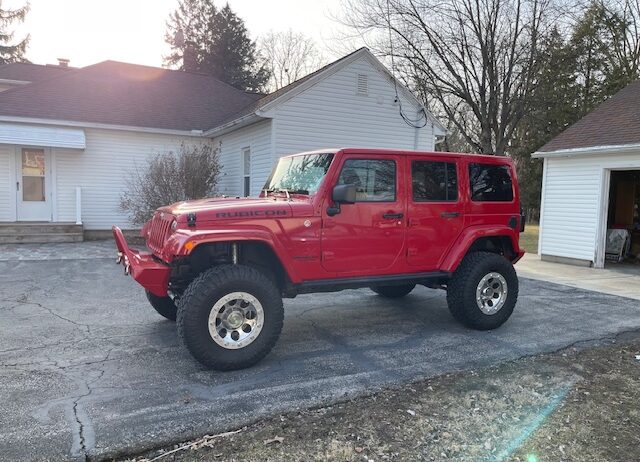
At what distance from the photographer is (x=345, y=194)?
446 centimetres

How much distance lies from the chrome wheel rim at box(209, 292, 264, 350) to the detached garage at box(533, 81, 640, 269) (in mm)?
9945

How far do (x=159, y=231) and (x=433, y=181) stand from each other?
9.88ft

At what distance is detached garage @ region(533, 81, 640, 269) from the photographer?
11344mm

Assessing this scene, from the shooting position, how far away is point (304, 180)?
5.09 meters

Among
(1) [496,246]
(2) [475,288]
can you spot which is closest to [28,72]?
(1) [496,246]

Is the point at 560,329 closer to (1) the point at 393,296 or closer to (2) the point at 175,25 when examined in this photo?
(1) the point at 393,296

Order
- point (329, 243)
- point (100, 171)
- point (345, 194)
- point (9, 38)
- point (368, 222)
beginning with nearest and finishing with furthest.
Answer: point (345, 194)
point (329, 243)
point (368, 222)
point (100, 171)
point (9, 38)

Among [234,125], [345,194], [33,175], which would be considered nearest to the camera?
[345,194]

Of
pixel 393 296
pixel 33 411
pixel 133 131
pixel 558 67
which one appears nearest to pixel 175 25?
pixel 133 131

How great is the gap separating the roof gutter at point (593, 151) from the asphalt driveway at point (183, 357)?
14.3 ft

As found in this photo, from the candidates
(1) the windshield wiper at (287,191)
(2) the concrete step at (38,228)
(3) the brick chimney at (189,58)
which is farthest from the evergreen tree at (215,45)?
(1) the windshield wiper at (287,191)

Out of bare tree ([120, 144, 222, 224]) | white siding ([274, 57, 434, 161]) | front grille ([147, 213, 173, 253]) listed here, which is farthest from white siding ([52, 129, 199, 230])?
front grille ([147, 213, 173, 253])

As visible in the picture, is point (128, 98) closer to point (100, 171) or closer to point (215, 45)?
point (100, 171)

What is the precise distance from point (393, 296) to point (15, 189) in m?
11.8
